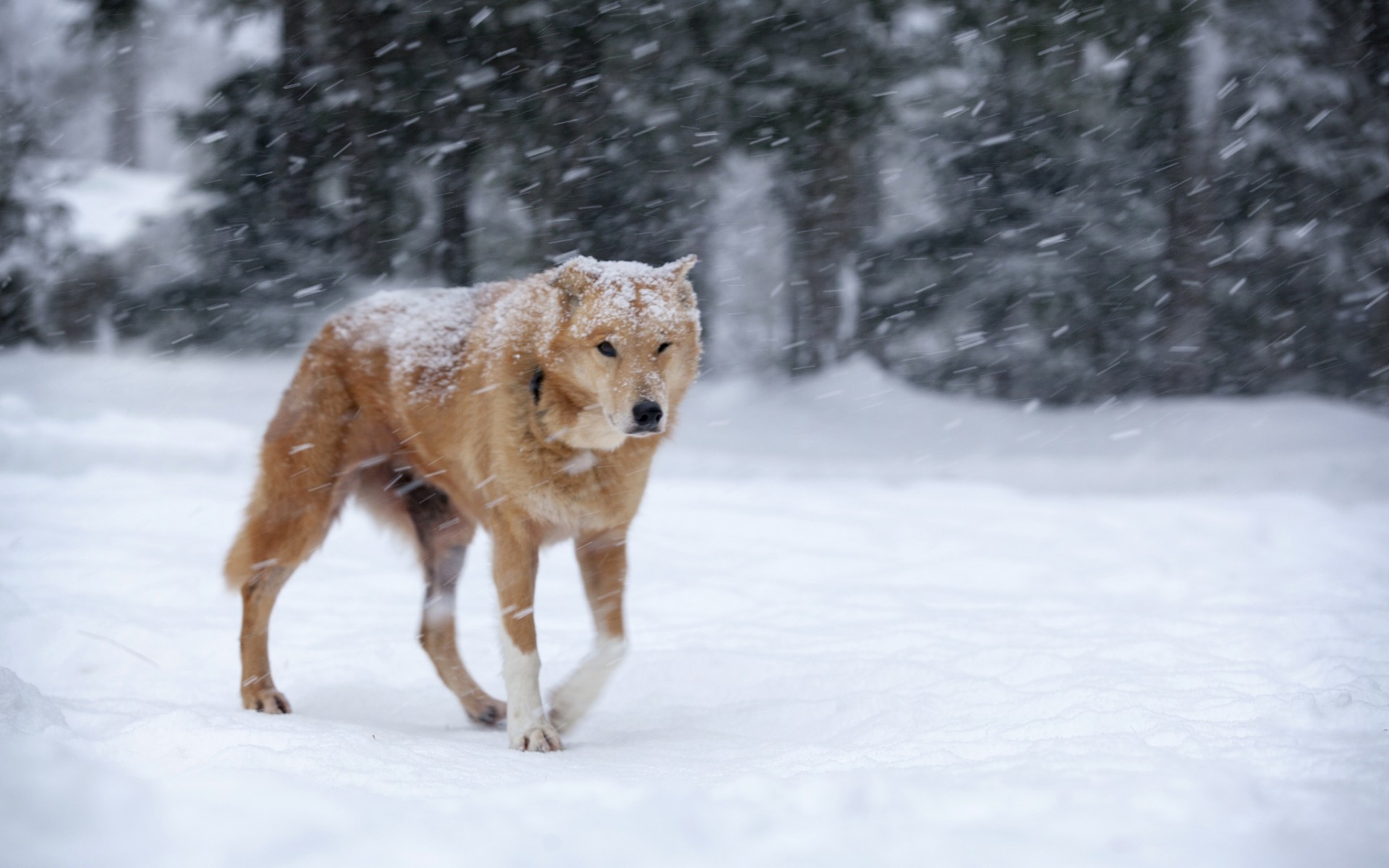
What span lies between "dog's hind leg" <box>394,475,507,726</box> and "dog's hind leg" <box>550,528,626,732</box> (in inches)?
23.6

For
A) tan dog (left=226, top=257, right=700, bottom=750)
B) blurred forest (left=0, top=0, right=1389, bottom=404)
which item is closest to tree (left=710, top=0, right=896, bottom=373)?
blurred forest (left=0, top=0, right=1389, bottom=404)

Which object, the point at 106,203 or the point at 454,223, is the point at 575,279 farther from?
the point at 106,203

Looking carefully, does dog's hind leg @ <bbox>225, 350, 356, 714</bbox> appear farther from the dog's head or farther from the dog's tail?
the dog's head

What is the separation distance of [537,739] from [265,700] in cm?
121

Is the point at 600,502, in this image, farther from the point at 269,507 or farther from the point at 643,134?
the point at 643,134

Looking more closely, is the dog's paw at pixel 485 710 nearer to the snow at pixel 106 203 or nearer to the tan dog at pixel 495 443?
the tan dog at pixel 495 443

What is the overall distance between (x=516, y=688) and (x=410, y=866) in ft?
5.81

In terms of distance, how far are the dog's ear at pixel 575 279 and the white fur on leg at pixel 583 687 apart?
4.30 ft

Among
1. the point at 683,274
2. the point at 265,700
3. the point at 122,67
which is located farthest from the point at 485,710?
the point at 122,67

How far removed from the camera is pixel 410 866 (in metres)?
1.64

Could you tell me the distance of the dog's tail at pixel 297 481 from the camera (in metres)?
3.98

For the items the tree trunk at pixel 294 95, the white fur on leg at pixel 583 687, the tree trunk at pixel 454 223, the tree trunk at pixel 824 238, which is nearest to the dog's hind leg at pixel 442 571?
the white fur on leg at pixel 583 687

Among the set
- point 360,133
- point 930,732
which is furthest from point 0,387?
point 930,732

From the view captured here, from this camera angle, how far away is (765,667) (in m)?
4.18
